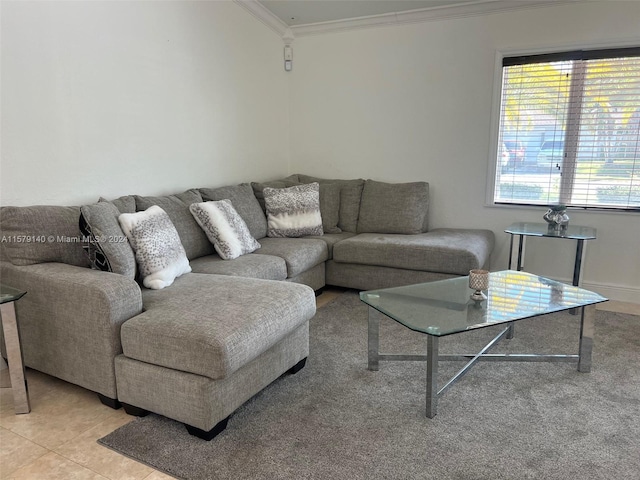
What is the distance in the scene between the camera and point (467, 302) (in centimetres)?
229

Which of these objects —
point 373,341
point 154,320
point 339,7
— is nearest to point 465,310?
point 373,341

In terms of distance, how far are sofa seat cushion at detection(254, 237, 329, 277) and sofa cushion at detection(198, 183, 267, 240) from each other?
0.11 meters

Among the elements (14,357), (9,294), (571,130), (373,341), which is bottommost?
(373,341)

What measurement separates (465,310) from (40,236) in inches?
81.5

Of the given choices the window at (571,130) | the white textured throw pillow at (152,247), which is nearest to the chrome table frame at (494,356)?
the white textured throw pillow at (152,247)

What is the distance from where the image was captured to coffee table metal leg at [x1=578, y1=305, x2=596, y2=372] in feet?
7.72

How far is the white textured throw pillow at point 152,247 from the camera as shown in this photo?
2.38 metres

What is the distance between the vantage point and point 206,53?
356 centimetres

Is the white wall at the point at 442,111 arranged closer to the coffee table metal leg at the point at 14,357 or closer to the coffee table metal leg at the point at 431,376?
the coffee table metal leg at the point at 431,376

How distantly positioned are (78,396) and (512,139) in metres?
3.61

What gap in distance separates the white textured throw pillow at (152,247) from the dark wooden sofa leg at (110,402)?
21.9 inches

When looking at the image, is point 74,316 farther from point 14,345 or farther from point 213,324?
point 213,324

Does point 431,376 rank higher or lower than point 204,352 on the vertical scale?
lower

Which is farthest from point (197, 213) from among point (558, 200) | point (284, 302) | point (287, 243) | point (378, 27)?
point (558, 200)
